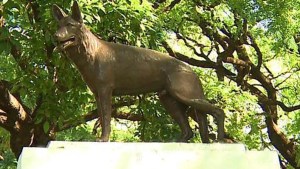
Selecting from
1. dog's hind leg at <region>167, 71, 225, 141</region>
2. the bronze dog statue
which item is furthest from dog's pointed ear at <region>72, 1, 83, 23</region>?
dog's hind leg at <region>167, 71, 225, 141</region>

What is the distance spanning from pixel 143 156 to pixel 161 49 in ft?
21.0

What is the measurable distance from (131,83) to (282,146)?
28.7 feet

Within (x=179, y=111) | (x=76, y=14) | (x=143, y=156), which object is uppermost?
(x=76, y=14)

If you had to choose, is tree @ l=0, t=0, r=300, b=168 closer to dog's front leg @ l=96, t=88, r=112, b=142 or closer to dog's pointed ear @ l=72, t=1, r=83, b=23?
dog's pointed ear @ l=72, t=1, r=83, b=23

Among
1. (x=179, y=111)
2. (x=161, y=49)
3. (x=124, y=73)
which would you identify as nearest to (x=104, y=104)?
(x=124, y=73)

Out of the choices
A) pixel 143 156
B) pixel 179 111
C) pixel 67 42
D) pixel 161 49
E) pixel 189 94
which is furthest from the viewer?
pixel 161 49

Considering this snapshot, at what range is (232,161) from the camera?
17.0 feet

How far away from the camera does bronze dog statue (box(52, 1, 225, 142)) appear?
5430mm

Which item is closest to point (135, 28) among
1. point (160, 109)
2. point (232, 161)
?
point (160, 109)

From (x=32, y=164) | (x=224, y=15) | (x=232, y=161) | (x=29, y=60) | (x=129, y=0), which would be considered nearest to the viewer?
(x=32, y=164)

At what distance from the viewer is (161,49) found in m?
11.4

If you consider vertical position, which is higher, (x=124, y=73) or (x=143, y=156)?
(x=124, y=73)

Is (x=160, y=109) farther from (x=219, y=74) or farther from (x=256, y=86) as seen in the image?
(x=256, y=86)

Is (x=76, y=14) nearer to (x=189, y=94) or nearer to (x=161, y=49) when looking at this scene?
(x=189, y=94)
